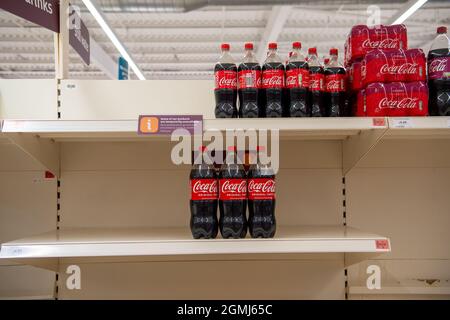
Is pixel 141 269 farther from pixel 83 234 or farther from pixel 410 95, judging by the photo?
pixel 410 95

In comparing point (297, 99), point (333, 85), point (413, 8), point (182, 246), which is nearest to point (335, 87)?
point (333, 85)

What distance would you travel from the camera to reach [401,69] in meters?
1.66

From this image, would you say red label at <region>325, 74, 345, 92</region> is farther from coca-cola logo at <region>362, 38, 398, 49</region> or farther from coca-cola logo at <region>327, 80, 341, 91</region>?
coca-cola logo at <region>362, 38, 398, 49</region>

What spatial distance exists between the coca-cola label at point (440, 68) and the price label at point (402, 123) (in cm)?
29

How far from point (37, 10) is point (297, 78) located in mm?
1179

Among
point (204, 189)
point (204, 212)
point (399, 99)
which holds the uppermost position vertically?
point (399, 99)

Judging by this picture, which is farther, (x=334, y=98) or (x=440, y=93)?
(x=334, y=98)

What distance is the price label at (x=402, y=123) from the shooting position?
5.16ft

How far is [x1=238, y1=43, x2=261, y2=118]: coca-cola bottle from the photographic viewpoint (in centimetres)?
169

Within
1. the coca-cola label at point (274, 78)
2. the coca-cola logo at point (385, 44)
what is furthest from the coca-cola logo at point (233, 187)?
the coca-cola logo at point (385, 44)

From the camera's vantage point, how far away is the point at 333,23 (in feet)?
19.8

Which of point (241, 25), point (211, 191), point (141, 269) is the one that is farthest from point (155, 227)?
point (241, 25)

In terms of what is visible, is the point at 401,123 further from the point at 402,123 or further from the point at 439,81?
the point at 439,81

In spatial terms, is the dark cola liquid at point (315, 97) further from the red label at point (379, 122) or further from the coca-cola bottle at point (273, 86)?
the red label at point (379, 122)
